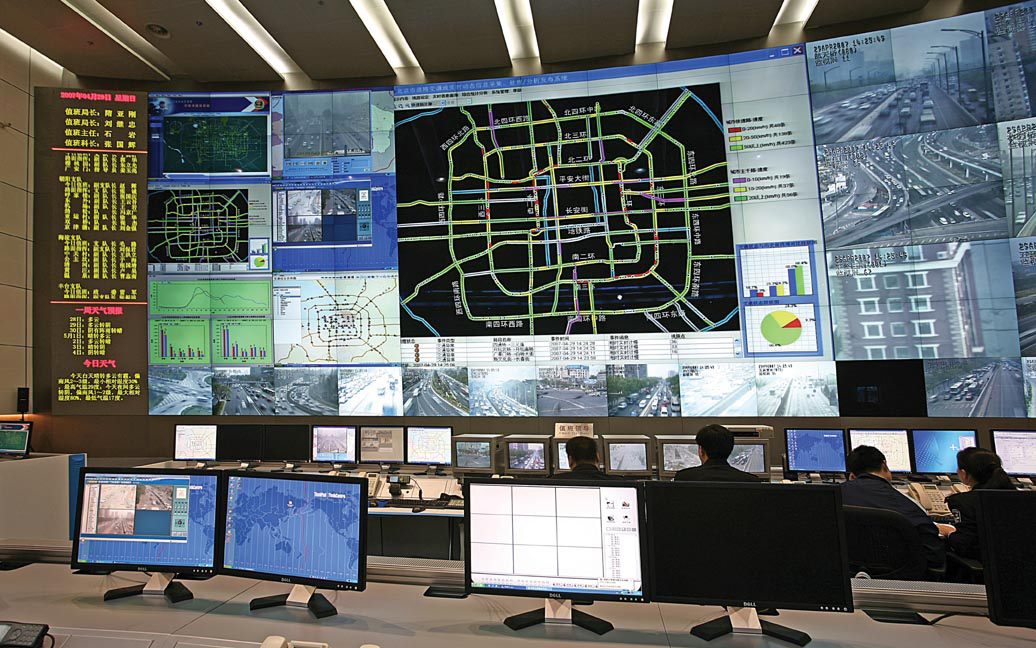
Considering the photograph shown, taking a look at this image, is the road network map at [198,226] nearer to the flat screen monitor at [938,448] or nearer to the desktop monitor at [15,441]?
the desktop monitor at [15,441]

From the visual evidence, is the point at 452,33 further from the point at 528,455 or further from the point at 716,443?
the point at 716,443

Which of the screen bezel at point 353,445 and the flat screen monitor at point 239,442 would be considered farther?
the flat screen monitor at point 239,442

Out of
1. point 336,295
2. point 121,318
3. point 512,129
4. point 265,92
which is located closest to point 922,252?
point 512,129

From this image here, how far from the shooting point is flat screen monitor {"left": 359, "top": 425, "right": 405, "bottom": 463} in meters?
4.54

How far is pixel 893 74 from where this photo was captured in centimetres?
442

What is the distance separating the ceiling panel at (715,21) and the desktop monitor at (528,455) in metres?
3.35

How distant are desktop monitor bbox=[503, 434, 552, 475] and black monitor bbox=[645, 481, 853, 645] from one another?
7.60ft

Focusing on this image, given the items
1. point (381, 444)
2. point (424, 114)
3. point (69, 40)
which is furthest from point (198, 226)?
point (381, 444)

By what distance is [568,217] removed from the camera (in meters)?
4.88

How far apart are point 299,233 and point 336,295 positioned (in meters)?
0.65

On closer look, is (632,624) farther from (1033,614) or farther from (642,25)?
(642,25)

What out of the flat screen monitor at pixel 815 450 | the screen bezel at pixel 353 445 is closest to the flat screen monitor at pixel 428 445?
the screen bezel at pixel 353 445

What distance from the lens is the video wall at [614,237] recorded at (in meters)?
4.23

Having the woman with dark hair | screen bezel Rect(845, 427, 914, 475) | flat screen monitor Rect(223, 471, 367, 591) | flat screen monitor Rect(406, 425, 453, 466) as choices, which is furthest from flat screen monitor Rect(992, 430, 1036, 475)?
flat screen monitor Rect(223, 471, 367, 591)
